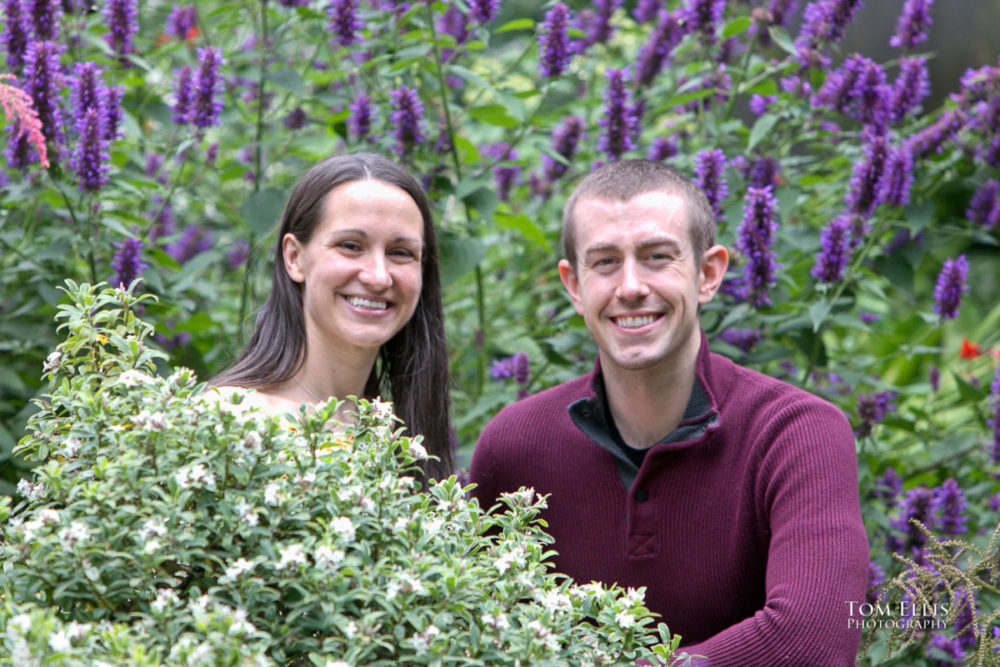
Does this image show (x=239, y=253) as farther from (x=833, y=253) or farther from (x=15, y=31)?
(x=833, y=253)

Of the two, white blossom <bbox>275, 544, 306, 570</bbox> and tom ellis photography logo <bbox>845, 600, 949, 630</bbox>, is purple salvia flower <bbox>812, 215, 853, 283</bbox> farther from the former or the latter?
white blossom <bbox>275, 544, 306, 570</bbox>

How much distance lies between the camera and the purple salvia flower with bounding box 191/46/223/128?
3.15 meters

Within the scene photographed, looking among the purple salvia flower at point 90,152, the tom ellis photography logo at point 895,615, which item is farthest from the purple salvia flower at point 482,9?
the tom ellis photography logo at point 895,615

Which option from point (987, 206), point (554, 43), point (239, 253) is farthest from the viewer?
point (239, 253)

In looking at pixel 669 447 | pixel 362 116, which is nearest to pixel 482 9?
pixel 362 116

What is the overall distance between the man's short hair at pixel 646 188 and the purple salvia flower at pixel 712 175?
0.98ft

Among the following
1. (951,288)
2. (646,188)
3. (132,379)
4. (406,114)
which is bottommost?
(951,288)

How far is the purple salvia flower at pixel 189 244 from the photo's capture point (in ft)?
13.4

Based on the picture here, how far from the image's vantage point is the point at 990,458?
3.27 m

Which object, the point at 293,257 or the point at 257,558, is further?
the point at 293,257

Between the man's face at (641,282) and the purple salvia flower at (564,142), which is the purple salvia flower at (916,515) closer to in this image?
the man's face at (641,282)

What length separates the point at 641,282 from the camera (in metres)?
2.57

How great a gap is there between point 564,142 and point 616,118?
1.11 feet

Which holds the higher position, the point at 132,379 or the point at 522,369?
the point at 132,379
